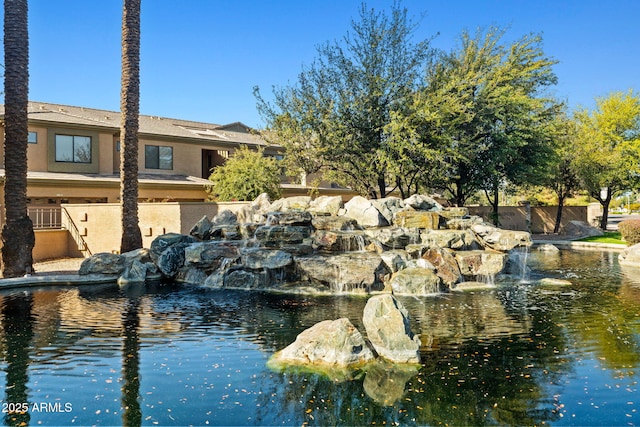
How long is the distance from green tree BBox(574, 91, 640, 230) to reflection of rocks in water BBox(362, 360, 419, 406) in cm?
3230

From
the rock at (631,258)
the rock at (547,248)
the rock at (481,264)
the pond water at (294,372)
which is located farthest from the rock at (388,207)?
the rock at (547,248)

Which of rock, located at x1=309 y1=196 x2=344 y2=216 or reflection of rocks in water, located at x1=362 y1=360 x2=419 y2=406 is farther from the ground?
rock, located at x1=309 y1=196 x2=344 y2=216

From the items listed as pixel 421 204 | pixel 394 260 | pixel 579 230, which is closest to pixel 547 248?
pixel 579 230

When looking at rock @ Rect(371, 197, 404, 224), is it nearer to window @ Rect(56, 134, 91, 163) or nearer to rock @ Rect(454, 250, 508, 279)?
rock @ Rect(454, 250, 508, 279)

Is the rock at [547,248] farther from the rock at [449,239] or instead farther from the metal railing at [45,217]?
the metal railing at [45,217]

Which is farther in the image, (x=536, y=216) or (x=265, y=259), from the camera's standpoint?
(x=536, y=216)

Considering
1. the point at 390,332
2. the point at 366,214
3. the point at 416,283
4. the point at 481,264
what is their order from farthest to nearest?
the point at 366,214
the point at 481,264
the point at 416,283
the point at 390,332

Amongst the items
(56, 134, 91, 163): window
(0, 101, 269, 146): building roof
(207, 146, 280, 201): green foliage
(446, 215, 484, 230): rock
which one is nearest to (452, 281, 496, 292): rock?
(446, 215, 484, 230): rock

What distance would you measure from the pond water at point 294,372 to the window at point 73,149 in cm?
1702

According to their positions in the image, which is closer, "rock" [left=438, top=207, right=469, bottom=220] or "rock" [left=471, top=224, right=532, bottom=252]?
"rock" [left=471, top=224, right=532, bottom=252]

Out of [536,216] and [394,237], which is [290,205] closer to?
[394,237]

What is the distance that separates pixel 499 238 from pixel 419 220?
3404 mm

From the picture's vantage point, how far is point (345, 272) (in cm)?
1606

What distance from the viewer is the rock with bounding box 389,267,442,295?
15420 millimetres
